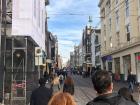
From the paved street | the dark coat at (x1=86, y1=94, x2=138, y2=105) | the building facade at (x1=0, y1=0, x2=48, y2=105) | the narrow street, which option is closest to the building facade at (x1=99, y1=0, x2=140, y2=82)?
the paved street

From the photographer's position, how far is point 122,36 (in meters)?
61.9

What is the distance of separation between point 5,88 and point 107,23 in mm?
54065

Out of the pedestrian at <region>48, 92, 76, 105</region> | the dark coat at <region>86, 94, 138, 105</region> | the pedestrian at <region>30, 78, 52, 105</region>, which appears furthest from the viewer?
the pedestrian at <region>30, 78, 52, 105</region>

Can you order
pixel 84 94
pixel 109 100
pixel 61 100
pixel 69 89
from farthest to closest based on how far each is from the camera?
pixel 84 94 < pixel 69 89 < pixel 61 100 < pixel 109 100

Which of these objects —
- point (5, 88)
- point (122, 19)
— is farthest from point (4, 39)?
point (122, 19)

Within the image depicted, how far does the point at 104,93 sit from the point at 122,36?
2259 inches

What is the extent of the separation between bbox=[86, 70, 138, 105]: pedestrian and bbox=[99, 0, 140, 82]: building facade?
3890cm

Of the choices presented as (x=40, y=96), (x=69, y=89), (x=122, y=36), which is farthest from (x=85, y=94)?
(x=122, y=36)

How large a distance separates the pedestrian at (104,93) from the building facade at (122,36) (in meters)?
38.9

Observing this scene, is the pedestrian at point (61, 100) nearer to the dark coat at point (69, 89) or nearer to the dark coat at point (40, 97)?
the dark coat at point (69, 89)

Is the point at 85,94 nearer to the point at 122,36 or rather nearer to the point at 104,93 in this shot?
the point at 122,36

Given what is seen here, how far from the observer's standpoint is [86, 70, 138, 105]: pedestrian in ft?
16.0

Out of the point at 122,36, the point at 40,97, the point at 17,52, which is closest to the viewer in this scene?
the point at 40,97

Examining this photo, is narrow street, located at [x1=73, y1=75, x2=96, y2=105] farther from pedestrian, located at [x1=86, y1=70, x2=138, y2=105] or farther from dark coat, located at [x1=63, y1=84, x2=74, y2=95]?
pedestrian, located at [x1=86, y1=70, x2=138, y2=105]
